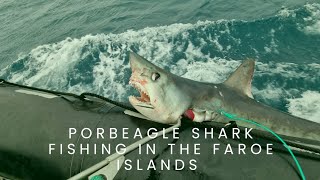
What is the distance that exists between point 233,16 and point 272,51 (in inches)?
107

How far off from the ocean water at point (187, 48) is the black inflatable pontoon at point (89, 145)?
404 cm

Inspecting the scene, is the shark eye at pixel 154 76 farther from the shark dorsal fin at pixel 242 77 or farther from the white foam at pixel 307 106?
the white foam at pixel 307 106

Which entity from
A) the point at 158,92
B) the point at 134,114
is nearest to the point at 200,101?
A: the point at 158,92

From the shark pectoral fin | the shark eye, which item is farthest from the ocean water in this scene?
the shark pectoral fin

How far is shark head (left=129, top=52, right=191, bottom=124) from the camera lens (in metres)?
2.95

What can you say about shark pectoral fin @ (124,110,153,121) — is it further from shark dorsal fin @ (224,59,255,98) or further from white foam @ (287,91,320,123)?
white foam @ (287,91,320,123)

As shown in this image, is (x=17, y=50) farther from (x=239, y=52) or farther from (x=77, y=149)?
(x=77, y=149)

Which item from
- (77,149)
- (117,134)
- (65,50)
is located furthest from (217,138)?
(65,50)

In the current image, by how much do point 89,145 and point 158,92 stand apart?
0.80 m

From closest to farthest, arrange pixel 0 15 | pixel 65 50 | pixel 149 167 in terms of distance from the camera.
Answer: pixel 149 167, pixel 65 50, pixel 0 15

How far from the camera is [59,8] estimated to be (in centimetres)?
1600

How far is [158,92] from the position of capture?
3074 mm

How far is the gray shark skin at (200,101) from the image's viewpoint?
9.85 feet

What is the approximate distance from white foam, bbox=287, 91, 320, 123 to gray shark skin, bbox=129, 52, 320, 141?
2.68 meters
